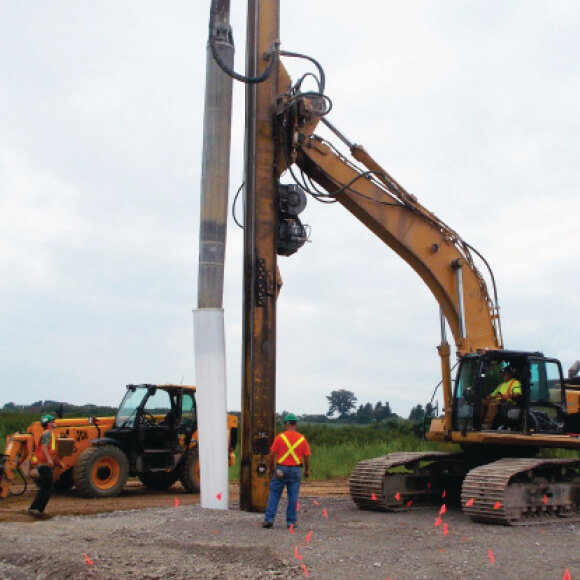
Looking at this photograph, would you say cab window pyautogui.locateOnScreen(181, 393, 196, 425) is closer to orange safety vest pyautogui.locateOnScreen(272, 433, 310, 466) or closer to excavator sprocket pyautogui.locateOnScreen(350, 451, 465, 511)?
excavator sprocket pyautogui.locateOnScreen(350, 451, 465, 511)

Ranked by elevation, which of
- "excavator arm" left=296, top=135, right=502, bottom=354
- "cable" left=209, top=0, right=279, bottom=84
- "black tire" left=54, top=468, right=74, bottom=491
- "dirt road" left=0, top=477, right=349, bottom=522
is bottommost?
"dirt road" left=0, top=477, right=349, bottom=522

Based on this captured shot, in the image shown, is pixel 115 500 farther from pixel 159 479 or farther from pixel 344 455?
pixel 344 455

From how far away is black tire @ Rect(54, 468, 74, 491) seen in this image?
51.1 feet

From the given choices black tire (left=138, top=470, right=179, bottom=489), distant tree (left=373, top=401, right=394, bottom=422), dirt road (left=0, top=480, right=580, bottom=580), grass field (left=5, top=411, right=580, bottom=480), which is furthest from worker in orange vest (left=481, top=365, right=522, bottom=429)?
distant tree (left=373, top=401, right=394, bottom=422)

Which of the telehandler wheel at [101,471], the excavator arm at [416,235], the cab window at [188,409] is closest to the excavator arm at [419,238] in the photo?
the excavator arm at [416,235]

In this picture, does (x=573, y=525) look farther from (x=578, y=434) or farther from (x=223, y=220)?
(x=223, y=220)

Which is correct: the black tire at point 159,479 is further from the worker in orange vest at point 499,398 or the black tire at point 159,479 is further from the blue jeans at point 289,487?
the worker in orange vest at point 499,398

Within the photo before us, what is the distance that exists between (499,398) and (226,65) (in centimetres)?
659

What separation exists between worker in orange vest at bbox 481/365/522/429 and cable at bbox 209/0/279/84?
5918mm

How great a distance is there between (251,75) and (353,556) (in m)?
7.61

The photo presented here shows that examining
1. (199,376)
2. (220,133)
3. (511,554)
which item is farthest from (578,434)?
(220,133)

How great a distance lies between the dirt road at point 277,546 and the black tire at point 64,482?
7.75ft

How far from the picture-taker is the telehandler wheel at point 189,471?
16.2 m

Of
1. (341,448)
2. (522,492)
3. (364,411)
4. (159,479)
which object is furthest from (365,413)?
(522,492)
